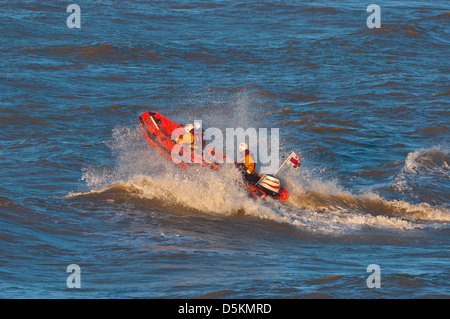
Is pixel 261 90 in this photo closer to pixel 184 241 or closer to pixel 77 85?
pixel 77 85

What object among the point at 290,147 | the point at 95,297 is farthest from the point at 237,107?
the point at 95,297

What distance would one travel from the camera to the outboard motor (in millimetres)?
13812

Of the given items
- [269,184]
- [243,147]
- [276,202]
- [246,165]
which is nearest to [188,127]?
[243,147]

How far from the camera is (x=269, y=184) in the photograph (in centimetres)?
1383

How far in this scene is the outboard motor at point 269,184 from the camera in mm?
13812

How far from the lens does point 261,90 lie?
22.9 metres

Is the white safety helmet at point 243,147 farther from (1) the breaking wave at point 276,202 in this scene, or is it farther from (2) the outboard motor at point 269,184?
(2) the outboard motor at point 269,184

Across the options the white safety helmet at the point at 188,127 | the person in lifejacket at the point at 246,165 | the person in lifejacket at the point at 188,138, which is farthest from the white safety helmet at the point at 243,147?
the white safety helmet at the point at 188,127

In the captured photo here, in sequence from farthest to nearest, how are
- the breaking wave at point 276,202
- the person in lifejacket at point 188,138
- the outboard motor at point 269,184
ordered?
the person in lifejacket at point 188,138 < the outboard motor at point 269,184 < the breaking wave at point 276,202

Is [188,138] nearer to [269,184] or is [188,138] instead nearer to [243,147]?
[243,147]

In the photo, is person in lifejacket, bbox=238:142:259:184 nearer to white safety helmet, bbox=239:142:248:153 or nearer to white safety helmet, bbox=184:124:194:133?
white safety helmet, bbox=239:142:248:153

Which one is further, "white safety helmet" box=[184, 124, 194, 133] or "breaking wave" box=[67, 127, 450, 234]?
"white safety helmet" box=[184, 124, 194, 133]

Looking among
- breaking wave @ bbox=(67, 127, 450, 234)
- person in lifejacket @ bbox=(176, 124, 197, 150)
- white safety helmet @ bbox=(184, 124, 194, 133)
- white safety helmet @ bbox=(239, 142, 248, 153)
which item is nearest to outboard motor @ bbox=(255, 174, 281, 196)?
breaking wave @ bbox=(67, 127, 450, 234)
